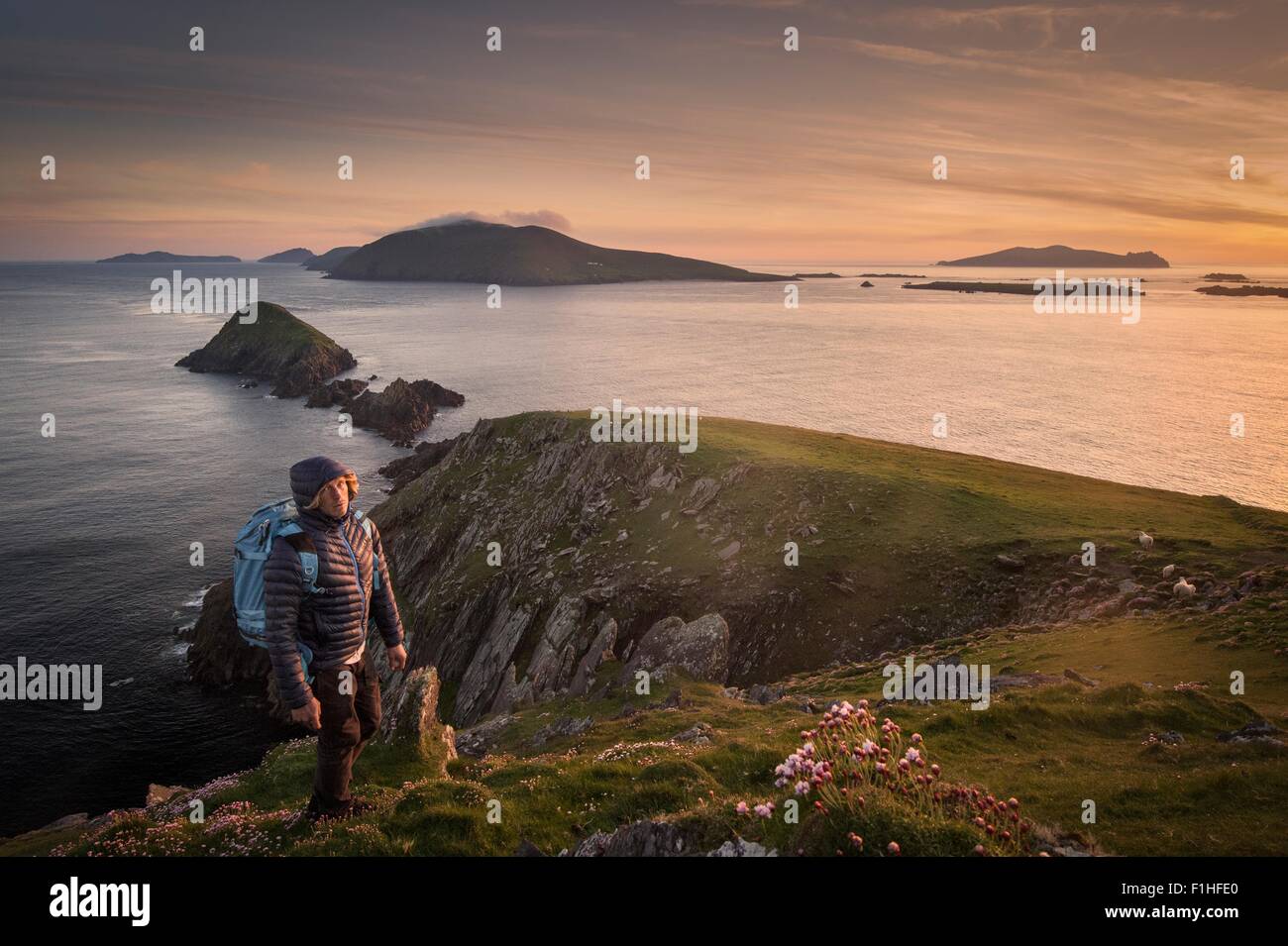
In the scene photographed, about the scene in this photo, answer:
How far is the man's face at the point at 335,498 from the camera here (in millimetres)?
9359

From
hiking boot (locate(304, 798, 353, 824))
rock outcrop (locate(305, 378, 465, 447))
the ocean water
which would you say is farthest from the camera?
rock outcrop (locate(305, 378, 465, 447))

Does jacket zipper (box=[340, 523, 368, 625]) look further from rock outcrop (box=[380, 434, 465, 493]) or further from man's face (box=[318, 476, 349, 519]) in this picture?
rock outcrop (box=[380, 434, 465, 493])

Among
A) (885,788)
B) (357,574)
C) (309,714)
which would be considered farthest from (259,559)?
(885,788)

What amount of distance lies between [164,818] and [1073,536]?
126 feet

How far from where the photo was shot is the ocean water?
48.0m

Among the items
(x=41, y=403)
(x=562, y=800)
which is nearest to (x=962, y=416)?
(x=562, y=800)

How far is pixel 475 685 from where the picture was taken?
138 feet

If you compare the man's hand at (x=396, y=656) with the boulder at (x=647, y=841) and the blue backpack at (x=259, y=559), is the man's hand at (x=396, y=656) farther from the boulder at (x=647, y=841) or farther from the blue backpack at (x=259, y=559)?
the boulder at (x=647, y=841)

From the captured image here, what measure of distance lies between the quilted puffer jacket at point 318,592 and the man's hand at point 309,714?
0.26 feet

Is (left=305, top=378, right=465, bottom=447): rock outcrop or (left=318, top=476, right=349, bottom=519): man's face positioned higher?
(left=305, top=378, right=465, bottom=447): rock outcrop

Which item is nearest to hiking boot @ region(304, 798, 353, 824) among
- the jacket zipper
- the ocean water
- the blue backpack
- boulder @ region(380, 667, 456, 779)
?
the blue backpack

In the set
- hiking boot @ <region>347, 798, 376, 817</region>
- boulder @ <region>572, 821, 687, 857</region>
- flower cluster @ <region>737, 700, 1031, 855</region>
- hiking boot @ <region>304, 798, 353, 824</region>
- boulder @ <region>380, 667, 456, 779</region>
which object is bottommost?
boulder @ <region>380, 667, 456, 779</region>

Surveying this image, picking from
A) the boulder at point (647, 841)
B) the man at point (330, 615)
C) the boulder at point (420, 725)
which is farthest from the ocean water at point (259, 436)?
the boulder at point (647, 841)

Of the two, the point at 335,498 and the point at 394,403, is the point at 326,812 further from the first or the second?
the point at 394,403
